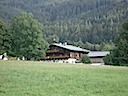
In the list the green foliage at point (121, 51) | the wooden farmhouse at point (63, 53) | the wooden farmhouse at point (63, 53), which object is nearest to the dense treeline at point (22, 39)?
the green foliage at point (121, 51)

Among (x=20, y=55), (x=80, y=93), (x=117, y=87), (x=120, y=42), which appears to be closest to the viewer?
(x=80, y=93)

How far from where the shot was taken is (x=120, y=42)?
7331cm

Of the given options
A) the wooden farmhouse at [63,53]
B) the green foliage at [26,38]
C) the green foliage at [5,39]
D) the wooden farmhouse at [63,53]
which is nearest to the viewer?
the green foliage at [5,39]

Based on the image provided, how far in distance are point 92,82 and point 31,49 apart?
58067mm

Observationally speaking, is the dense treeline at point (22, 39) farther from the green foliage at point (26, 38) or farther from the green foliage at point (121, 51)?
the green foliage at point (121, 51)

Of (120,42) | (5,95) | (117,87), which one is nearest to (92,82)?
(117,87)

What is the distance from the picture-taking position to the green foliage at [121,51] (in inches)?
2862

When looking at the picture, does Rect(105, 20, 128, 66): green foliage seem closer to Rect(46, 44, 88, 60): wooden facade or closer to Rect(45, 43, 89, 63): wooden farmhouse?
Rect(45, 43, 89, 63): wooden farmhouse

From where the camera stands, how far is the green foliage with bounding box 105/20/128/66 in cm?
7269

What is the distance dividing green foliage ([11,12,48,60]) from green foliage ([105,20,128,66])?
20.5 meters

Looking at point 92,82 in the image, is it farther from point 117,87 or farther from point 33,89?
point 33,89

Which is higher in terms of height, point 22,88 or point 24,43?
point 24,43

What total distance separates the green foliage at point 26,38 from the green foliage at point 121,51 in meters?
20.5

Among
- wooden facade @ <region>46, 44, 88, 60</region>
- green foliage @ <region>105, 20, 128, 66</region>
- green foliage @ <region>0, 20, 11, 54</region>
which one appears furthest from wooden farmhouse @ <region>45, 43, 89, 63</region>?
green foliage @ <region>105, 20, 128, 66</region>
